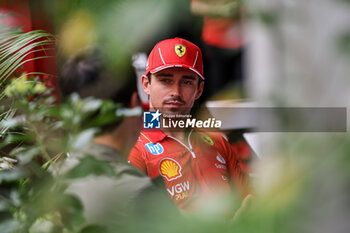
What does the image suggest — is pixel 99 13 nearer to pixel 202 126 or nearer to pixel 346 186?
pixel 346 186

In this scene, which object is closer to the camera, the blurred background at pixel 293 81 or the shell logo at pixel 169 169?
the blurred background at pixel 293 81

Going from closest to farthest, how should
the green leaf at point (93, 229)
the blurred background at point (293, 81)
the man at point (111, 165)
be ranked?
the blurred background at point (293, 81) < the man at point (111, 165) < the green leaf at point (93, 229)

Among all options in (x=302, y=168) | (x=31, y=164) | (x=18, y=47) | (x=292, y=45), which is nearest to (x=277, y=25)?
(x=292, y=45)

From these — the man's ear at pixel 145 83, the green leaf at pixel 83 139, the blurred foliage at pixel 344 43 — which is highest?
the blurred foliage at pixel 344 43

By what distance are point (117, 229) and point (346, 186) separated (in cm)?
22

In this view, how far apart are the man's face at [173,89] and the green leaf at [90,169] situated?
0.45 meters

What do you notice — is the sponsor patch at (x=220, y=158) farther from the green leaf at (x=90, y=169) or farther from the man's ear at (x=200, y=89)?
the green leaf at (x=90, y=169)

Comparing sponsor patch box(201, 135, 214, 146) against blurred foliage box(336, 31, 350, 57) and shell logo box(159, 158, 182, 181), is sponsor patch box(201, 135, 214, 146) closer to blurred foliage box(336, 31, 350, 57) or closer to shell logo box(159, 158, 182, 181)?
shell logo box(159, 158, 182, 181)

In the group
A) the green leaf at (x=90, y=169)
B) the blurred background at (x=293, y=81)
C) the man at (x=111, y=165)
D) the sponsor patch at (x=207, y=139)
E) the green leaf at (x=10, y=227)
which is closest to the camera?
the blurred background at (x=293, y=81)

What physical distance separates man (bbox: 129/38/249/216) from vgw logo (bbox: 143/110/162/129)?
0.06 ft

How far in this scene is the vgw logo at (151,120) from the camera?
1.10 meters

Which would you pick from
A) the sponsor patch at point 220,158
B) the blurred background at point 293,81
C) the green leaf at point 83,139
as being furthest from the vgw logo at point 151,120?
the blurred background at point 293,81

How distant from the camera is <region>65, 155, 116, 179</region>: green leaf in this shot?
1.98ft

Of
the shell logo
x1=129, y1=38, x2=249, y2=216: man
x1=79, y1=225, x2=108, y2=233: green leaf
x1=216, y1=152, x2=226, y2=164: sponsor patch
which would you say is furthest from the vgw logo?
x1=79, y1=225, x2=108, y2=233: green leaf
